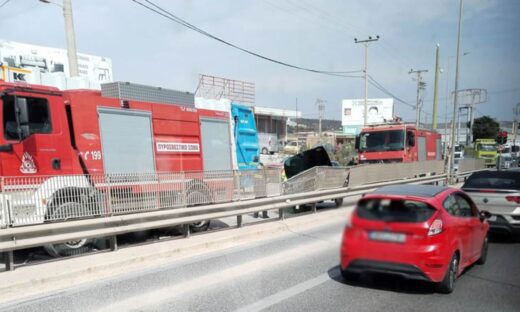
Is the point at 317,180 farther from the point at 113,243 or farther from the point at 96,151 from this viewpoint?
the point at 113,243

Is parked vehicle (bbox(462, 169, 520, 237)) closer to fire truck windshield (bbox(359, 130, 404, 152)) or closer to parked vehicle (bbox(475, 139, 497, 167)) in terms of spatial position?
fire truck windshield (bbox(359, 130, 404, 152))

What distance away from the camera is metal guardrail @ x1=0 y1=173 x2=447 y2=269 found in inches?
256

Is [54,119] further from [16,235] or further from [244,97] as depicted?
[244,97]

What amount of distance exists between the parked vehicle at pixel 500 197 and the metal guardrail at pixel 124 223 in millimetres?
3434

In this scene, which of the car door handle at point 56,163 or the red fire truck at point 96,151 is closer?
the red fire truck at point 96,151

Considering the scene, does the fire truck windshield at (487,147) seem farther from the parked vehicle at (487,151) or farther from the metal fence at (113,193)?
the metal fence at (113,193)

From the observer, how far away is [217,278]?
21.3 feet

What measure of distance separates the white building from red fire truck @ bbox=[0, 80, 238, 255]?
5668 mm

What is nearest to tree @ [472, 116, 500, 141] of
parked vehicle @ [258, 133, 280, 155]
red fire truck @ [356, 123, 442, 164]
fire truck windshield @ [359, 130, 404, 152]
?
parked vehicle @ [258, 133, 280, 155]

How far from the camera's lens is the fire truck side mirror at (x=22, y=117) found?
Answer: 24.7ft

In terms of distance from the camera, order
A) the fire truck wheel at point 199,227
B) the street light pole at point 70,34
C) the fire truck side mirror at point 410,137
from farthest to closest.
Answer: the fire truck side mirror at point 410,137 → the street light pole at point 70,34 → the fire truck wheel at point 199,227

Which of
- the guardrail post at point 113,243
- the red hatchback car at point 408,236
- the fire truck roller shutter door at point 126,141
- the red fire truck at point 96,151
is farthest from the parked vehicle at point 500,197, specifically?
the guardrail post at point 113,243

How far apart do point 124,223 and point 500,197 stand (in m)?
7.81

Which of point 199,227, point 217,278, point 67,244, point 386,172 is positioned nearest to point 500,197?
point 386,172
